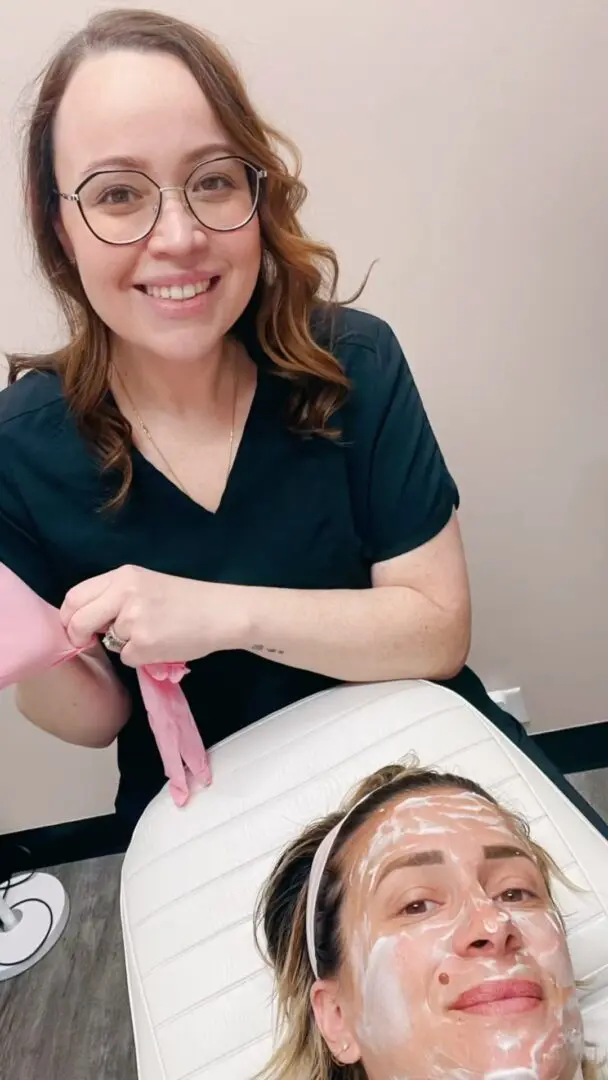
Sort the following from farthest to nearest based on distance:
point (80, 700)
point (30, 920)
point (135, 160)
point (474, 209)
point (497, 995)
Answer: point (30, 920)
point (474, 209)
point (80, 700)
point (135, 160)
point (497, 995)

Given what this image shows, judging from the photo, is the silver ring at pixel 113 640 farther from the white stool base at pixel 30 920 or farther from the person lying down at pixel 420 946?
the white stool base at pixel 30 920

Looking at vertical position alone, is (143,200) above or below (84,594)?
above

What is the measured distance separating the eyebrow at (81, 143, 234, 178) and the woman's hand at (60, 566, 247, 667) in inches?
13.6

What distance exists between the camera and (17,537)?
34.0 inches

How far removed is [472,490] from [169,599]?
0.64 m

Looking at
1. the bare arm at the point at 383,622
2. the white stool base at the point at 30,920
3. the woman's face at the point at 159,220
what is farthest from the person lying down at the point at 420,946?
the white stool base at the point at 30,920

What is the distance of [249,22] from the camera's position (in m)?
0.96

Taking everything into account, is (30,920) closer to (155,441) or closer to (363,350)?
(155,441)

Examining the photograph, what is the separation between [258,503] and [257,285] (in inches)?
8.9

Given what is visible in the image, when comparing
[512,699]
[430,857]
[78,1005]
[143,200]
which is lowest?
[78,1005]

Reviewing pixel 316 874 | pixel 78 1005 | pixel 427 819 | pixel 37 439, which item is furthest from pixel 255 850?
pixel 78 1005

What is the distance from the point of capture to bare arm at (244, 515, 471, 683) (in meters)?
0.84

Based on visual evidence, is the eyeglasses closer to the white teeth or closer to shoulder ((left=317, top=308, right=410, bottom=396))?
the white teeth

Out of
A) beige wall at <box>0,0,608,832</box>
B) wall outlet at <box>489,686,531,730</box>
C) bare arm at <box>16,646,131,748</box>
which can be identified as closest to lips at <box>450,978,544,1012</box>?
bare arm at <box>16,646,131,748</box>
